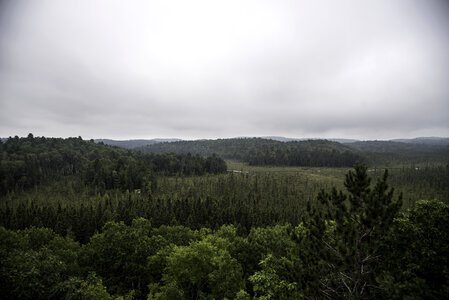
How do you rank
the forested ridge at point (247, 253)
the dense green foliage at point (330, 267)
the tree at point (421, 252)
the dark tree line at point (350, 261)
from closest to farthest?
the tree at point (421, 252) < the dark tree line at point (350, 261) < the dense green foliage at point (330, 267) < the forested ridge at point (247, 253)

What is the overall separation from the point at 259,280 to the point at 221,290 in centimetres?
710

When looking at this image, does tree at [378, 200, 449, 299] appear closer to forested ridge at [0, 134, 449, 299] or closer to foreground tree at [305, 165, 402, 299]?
forested ridge at [0, 134, 449, 299]

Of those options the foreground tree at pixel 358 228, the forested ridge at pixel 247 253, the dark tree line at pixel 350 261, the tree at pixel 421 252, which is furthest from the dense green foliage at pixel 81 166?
the tree at pixel 421 252

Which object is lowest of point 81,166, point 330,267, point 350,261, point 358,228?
point 81,166

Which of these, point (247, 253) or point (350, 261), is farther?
point (247, 253)

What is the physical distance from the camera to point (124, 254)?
3000 centimetres

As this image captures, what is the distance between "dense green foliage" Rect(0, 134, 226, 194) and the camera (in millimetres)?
118100

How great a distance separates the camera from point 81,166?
6127 inches

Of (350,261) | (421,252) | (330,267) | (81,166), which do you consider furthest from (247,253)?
(81,166)

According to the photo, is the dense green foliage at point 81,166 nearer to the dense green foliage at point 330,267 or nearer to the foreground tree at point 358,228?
the dense green foliage at point 330,267

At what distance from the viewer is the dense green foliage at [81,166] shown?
118 m

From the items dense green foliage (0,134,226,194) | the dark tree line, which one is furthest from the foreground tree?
dense green foliage (0,134,226,194)

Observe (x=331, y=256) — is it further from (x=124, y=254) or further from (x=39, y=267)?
(x=124, y=254)

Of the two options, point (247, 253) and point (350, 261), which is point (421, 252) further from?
point (247, 253)
